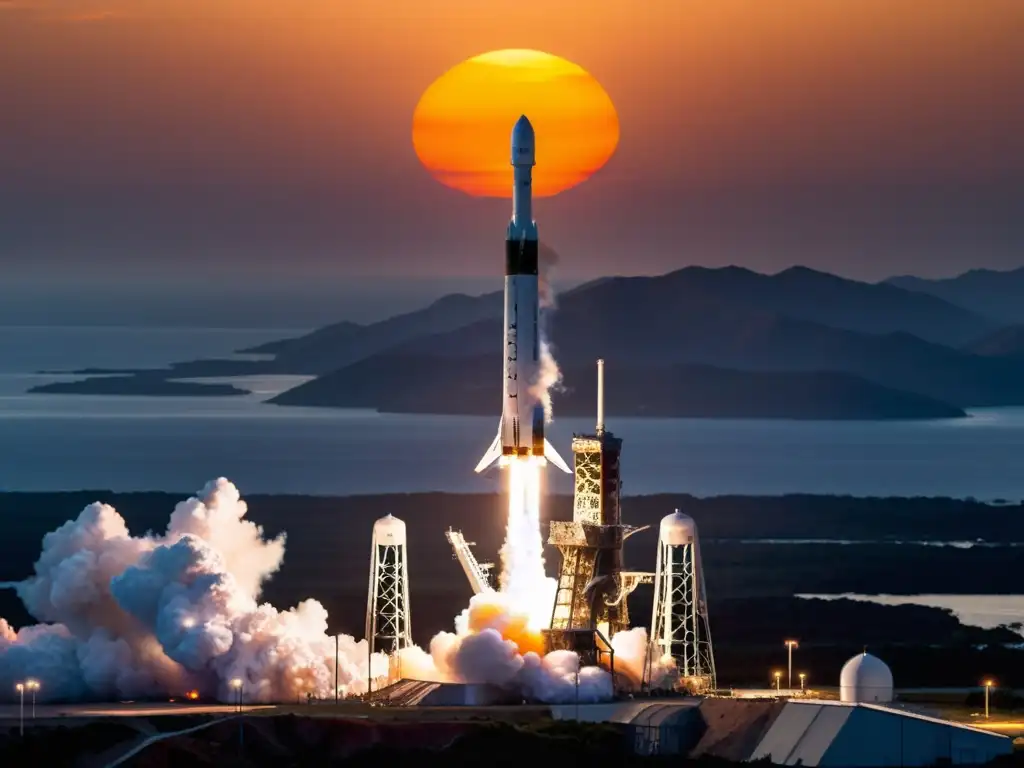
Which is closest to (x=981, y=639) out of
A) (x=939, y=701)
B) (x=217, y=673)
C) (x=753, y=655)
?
(x=753, y=655)

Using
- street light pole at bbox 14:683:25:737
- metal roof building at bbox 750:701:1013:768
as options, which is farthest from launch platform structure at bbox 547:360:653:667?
street light pole at bbox 14:683:25:737

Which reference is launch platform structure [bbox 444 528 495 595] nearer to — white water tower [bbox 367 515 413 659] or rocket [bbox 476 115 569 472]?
white water tower [bbox 367 515 413 659]

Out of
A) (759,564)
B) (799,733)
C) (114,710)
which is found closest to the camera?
(799,733)

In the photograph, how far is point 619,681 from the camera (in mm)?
80562

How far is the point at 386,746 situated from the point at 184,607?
10.4m

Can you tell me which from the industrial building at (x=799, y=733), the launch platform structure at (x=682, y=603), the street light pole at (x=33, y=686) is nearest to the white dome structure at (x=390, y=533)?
the launch platform structure at (x=682, y=603)

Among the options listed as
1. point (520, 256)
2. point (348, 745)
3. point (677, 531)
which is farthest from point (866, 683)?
point (520, 256)

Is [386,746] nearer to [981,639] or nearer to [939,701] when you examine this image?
[939,701]

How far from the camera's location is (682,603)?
83875mm

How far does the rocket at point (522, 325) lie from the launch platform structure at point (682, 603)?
4.23 m

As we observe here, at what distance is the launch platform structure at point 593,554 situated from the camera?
265ft

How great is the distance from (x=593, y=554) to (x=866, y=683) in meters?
9.06

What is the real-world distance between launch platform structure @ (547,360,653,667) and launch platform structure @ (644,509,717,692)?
1.00 metres

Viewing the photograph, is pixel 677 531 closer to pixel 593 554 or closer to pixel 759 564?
pixel 593 554
